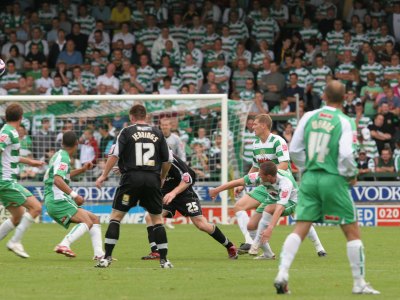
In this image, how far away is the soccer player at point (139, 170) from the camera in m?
12.3

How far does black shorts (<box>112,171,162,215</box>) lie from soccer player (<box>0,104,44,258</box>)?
2.13m

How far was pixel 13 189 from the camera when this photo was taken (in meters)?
14.3

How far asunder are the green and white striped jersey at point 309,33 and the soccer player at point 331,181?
63.2ft

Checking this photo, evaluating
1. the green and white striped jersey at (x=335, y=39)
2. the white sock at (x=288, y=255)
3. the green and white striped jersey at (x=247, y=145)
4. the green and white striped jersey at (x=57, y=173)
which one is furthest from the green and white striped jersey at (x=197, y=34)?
the white sock at (x=288, y=255)

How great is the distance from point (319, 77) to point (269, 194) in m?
12.9

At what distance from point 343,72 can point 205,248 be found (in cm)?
1182

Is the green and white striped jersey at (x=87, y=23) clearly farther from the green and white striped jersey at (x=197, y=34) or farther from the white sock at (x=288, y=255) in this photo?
the white sock at (x=288, y=255)

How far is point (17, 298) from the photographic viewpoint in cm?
972

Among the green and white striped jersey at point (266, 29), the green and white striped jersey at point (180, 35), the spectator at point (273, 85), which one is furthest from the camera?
the green and white striped jersey at point (180, 35)

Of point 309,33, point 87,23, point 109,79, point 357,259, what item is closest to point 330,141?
point 357,259

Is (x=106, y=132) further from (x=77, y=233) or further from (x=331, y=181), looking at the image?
(x=331, y=181)

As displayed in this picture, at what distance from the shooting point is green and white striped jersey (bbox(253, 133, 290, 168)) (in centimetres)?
1475

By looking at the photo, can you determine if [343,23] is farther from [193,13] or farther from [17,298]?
[17,298]

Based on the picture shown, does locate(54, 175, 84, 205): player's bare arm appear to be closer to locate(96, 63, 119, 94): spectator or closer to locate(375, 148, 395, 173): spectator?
locate(375, 148, 395, 173): spectator
